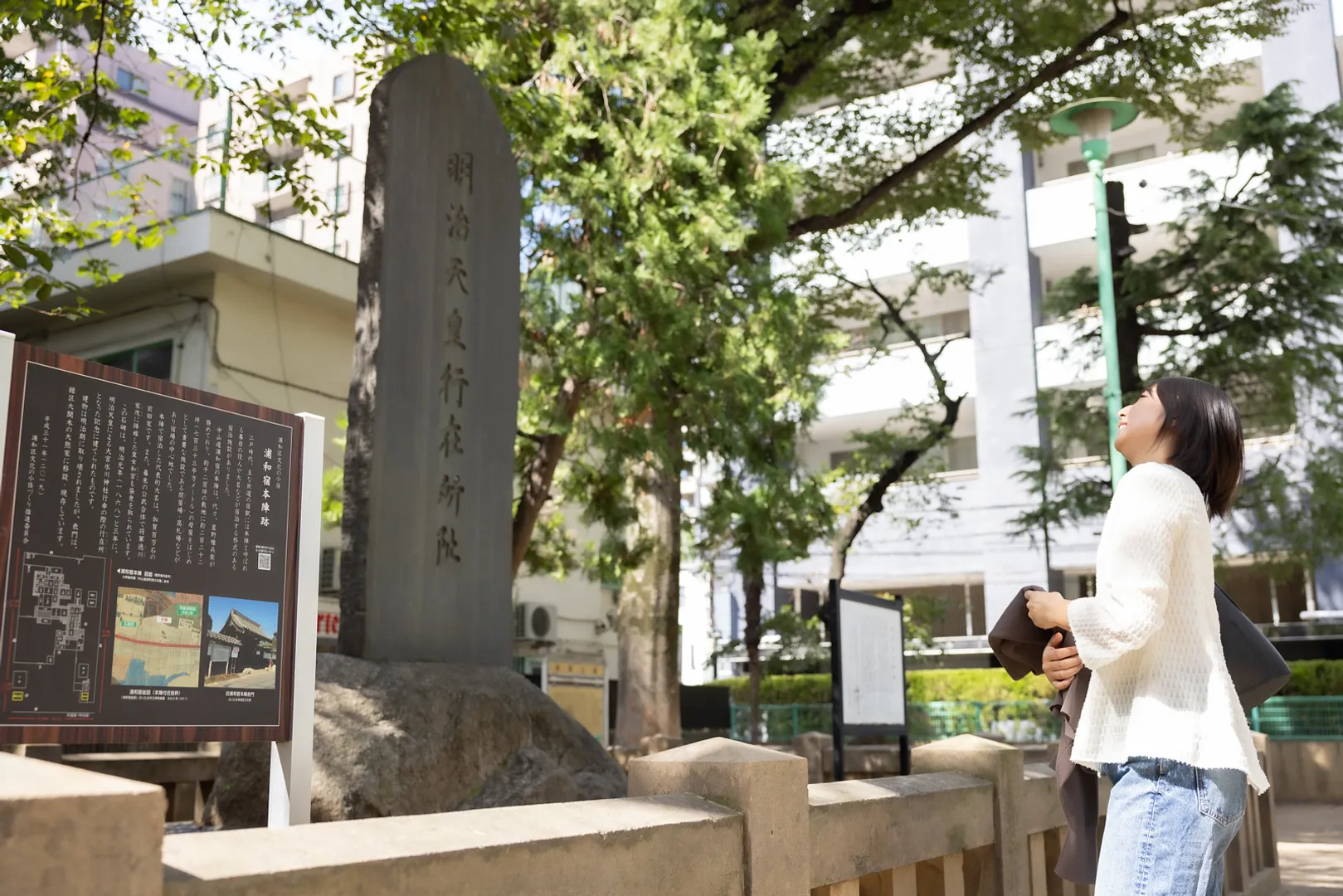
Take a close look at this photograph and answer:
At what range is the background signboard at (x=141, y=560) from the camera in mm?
3619

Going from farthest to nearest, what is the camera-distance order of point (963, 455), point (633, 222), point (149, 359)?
point (963, 455)
point (149, 359)
point (633, 222)

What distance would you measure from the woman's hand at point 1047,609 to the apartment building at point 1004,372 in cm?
2124

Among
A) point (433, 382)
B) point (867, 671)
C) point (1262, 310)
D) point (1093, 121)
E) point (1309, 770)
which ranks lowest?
point (1309, 770)

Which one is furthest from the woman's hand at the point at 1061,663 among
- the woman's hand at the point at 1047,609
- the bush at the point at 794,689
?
the bush at the point at 794,689

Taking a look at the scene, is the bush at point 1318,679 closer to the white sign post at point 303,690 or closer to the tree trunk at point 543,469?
the tree trunk at point 543,469

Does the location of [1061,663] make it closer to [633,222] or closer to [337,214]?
[633,222]

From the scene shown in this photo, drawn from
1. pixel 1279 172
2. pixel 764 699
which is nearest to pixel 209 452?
pixel 1279 172

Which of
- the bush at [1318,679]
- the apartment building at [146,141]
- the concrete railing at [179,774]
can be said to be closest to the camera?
the concrete railing at [179,774]

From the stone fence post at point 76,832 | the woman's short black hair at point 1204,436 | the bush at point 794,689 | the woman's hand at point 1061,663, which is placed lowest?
the bush at point 794,689

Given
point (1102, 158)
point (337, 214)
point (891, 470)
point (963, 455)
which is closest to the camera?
point (337, 214)

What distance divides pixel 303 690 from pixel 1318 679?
19.0 metres

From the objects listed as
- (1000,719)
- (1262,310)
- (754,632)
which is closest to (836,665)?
(754,632)

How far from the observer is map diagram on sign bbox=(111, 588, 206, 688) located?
3814 mm

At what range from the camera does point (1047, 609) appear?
2838 mm
